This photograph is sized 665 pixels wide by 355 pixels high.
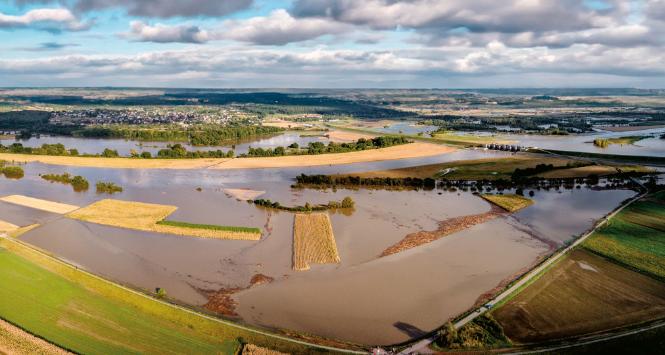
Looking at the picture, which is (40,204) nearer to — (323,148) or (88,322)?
(88,322)

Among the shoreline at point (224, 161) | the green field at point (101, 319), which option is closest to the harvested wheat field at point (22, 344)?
the green field at point (101, 319)

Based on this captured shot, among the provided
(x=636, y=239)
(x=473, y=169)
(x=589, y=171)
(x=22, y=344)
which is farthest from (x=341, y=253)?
(x=589, y=171)

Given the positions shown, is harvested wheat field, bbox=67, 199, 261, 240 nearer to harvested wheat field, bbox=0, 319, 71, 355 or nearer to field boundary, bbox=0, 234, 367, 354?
field boundary, bbox=0, 234, 367, 354

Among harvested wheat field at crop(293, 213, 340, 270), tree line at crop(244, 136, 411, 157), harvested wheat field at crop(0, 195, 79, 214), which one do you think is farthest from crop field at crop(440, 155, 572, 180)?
harvested wheat field at crop(0, 195, 79, 214)

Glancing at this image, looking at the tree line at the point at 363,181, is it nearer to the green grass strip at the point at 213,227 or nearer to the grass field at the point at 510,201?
the grass field at the point at 510,201

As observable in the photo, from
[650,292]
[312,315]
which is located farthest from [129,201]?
[650,292]

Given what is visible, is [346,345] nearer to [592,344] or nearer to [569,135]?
[592,344]
